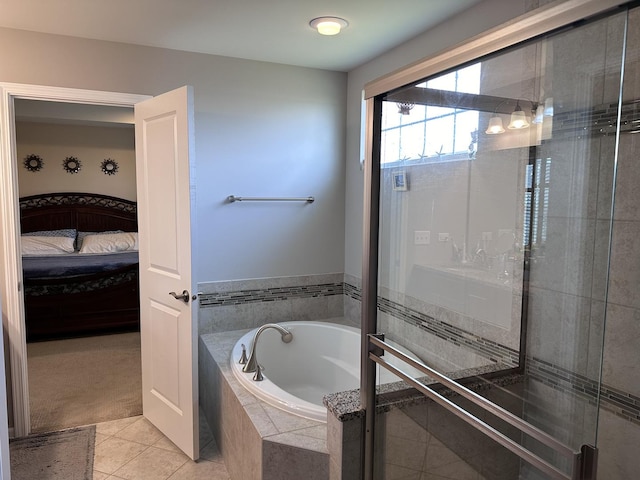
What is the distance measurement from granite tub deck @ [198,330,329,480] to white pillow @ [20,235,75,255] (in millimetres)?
3652

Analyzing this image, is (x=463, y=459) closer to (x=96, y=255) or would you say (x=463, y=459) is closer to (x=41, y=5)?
(x=41, y=5)

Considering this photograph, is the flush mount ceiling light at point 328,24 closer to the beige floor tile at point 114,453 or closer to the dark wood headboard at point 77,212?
the beige floor tile at point 114,453

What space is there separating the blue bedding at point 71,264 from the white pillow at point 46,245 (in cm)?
14

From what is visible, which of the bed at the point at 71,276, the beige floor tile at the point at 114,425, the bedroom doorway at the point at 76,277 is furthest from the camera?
the bed at the point at 71,276

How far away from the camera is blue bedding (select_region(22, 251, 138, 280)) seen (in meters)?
4.49

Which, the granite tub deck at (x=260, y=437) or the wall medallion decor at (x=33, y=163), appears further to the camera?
the wall medallion decor at (x=33, y=163)

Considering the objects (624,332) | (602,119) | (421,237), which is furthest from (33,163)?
(624,332)

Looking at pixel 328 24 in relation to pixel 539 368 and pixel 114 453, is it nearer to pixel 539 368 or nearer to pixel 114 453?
pixel 539 368

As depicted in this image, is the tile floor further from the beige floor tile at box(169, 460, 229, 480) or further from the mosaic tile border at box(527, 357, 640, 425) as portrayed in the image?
the mosaic tile border at box(527, 357, 640, 425)

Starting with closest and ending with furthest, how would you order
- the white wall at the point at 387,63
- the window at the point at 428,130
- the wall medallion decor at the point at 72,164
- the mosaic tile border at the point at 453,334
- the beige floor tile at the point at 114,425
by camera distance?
the window at the point at 428,130
the mosaic tile border at the point at 453,334
the white wall at the point at 387,63
the beige floor tile at the point at 114,425
the wall medallion decor at the point at 72,164

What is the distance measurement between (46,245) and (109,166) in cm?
134

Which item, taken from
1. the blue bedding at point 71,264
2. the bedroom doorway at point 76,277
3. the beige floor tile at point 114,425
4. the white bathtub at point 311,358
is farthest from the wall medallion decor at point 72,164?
the white bathtub at point 311,358

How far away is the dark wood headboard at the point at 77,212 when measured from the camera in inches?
227

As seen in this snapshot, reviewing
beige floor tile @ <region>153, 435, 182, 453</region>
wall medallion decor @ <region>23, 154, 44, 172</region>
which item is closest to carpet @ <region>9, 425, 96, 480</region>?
beige floor tile @ <region>153, 435, 182, 453</region>
